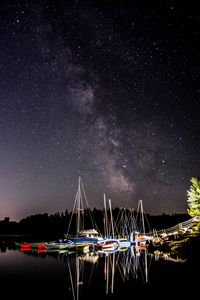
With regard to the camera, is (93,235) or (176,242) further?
(93,235)

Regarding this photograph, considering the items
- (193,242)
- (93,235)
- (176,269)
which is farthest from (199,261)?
(93,235)

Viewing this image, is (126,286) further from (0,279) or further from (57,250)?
(57,250)

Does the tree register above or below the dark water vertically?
above

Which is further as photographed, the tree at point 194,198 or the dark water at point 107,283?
the tree at point 194,198

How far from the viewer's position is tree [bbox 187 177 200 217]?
164 ft

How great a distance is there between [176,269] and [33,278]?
1288 cm

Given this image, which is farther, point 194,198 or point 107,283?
point 194,198

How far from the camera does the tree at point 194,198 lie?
4999 centimetres

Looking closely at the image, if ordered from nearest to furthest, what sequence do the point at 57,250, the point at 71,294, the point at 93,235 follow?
1. the point at 71,294
2. the point at 57,250
3. the point at 93,235

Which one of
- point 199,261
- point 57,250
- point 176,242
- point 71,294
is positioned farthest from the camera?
point 57,250

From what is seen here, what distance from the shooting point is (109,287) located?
19703 mm

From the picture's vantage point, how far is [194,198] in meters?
51.6

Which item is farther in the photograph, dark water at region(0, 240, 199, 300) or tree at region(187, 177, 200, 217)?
tree at region(187, 177, 200, 217)

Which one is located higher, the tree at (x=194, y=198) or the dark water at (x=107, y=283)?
the tree at (x=194, y=198)
